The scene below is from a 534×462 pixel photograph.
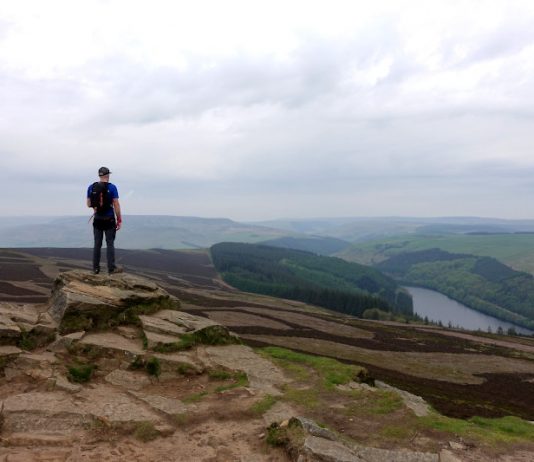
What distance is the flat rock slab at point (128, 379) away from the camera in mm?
19625

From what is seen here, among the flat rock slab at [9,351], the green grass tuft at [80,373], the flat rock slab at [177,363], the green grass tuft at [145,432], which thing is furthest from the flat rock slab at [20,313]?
the green grass tuft at [145,432]

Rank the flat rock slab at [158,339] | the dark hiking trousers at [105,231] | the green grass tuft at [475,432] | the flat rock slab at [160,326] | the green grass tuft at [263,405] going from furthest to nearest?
the dark hiking trousers at [105,231]
the flat rock slab at [160,326]
the flat rock slab at [158,339]
the green grass tuft at [263,405]
the green grass tuft at [475,432]

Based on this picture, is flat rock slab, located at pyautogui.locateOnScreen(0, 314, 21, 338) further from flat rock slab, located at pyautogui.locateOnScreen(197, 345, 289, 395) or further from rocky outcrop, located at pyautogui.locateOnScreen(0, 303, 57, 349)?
flat rock slab, located at pyautogui.locateOnScreen(197, 345, 289, 395)

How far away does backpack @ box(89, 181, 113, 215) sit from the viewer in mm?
24734

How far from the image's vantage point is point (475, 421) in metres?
21.2

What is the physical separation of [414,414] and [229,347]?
12.0m

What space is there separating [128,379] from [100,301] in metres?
6.82

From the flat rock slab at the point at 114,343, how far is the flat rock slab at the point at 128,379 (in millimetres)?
1162

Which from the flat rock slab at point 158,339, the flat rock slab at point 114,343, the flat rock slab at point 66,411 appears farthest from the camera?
the flat rock slab at point 158,339

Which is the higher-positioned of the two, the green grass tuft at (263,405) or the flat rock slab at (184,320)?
the flat rock slab at (184,320)

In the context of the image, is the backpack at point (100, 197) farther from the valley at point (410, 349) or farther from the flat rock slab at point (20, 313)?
the valley at point (410, 349)

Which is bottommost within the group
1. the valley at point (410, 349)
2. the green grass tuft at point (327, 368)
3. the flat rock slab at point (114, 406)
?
the valley at point (410, 349)

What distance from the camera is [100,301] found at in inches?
993

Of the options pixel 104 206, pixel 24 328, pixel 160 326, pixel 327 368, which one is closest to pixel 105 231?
pixel 104 206
